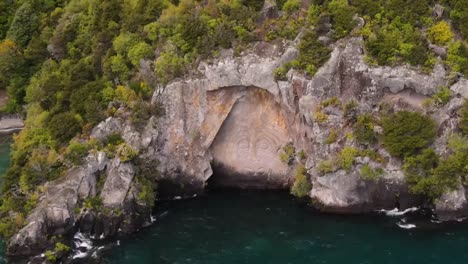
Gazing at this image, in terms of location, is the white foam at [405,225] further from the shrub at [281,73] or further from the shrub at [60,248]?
the shrub at [60,248]

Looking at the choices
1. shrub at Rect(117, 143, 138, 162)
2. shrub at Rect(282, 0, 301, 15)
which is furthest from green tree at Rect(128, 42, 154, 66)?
shrub at Rect(282, 0, 301, 15)

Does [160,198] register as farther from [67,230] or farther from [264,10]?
[264,10]

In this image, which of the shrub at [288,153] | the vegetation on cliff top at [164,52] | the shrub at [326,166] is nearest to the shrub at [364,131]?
the vegetation on cliff top at [164,52]

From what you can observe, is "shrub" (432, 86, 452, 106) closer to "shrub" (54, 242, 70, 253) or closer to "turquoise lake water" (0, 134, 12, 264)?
"shrub" (54, 242, 70, 253)

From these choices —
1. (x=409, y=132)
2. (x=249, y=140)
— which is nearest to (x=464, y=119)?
(x=409, y=132)

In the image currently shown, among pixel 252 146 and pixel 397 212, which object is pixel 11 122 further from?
pixel 397 212

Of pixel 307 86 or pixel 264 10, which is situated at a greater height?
pixel 264 10

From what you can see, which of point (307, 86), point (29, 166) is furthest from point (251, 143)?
point (29, 166)
